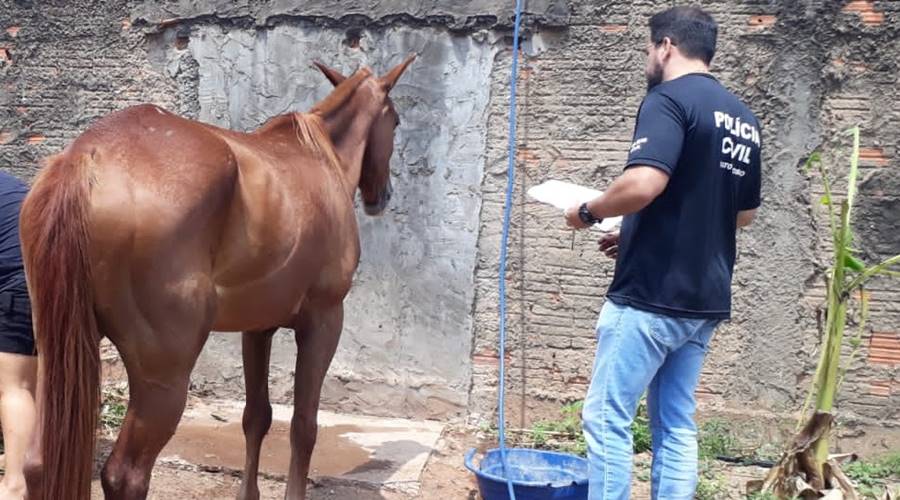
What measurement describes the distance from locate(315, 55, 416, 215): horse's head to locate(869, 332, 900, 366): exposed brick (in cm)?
283

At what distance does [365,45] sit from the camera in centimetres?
547

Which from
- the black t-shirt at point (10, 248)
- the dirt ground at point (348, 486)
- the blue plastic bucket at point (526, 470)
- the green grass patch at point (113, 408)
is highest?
the black t-shirt at point (10, 248)

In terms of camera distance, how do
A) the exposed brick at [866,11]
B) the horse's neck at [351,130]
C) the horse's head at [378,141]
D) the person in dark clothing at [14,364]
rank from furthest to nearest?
the exposed brick at [866,11] → the horse's head at [378,141] → the horse's neck at [351,130] → the person in dark clothing at [14,364]

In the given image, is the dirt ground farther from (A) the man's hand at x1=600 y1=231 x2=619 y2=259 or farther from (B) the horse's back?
(B) the horse's back

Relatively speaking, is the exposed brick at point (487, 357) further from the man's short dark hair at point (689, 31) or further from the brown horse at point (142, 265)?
the man's short dark hair at point (689, 31)

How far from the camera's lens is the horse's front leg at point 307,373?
13.0 feet

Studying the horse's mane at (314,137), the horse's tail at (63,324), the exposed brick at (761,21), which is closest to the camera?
the horse's tail at (63,324)

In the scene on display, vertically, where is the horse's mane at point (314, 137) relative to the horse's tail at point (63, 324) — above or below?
above

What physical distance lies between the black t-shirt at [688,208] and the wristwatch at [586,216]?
14cm

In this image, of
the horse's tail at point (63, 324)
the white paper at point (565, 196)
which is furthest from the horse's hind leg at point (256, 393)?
the white paper at point (565, 196)

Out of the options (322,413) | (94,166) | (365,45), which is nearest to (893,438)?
(322,413)

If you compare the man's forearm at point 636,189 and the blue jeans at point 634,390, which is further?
the blue jeans at point 634,390

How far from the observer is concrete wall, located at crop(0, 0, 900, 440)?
4.91 m

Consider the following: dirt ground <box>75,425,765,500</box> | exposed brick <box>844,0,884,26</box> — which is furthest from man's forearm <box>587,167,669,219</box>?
exposed brick <box>844,0,884,26</box>
